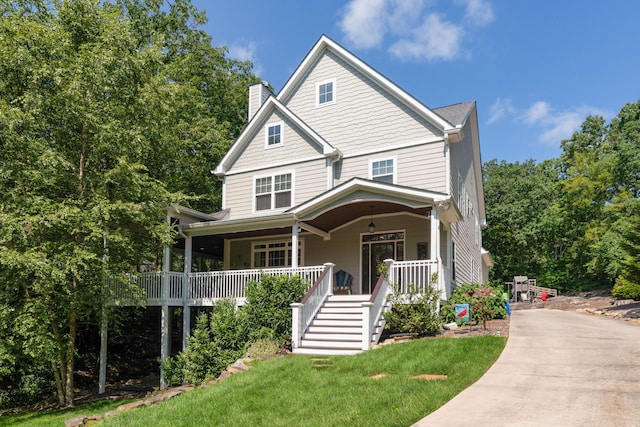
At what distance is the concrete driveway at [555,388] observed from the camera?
17.7ft

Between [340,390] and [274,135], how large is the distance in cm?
1211

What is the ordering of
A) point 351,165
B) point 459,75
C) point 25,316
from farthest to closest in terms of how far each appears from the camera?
point 459,75 → point 351,165 → point 25,316

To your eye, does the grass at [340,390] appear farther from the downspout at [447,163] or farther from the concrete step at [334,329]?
the downspout at [447,163]

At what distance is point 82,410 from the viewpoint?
38.3 feet

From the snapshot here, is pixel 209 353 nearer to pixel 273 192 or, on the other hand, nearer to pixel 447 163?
pixel 273 192

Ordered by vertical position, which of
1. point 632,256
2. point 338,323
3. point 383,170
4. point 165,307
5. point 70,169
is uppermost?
point 383,170

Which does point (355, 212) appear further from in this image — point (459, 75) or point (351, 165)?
point (459, 75)

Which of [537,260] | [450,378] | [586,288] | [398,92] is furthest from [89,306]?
[537,260]

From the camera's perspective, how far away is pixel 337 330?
1159cm

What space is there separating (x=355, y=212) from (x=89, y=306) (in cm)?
797

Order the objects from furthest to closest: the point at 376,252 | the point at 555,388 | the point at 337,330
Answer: the point at 376,252 → the point at 337,330 → the point at 555,388

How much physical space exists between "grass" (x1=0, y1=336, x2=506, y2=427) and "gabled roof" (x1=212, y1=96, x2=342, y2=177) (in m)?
8.26

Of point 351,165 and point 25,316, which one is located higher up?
point 351,165

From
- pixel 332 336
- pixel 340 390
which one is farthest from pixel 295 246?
pixel 340 390
